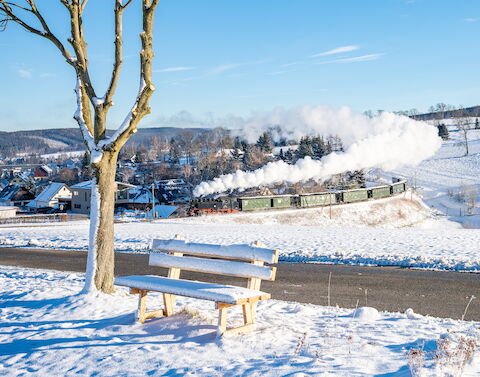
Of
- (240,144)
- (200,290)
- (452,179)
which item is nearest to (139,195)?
(452,179)

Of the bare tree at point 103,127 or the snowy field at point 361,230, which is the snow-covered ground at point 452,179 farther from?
the bare tree at point 103,127

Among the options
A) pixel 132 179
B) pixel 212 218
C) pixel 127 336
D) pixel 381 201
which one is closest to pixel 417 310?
pixel 127 336

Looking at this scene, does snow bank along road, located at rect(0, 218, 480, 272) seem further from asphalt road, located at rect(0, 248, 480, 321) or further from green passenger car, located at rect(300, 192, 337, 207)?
green passenger car, located at rect(300, 192, 337, 207)

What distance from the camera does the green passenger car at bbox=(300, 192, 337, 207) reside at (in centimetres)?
5625

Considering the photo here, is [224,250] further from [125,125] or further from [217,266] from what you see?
[125,125]

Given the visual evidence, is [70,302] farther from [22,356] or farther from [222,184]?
[222,184]

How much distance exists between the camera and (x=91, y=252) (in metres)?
8.65

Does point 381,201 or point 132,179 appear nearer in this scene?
point 381,201

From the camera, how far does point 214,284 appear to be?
6.47 m

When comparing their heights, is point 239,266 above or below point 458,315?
above

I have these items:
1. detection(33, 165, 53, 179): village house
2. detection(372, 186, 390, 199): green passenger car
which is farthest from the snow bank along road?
detection(33, 165, 53, 179): village house

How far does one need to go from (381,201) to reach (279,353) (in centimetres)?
5990

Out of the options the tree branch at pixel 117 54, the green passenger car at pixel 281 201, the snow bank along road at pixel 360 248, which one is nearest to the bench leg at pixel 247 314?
the tree branch at pixel 117 54

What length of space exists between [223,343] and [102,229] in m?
3.72
